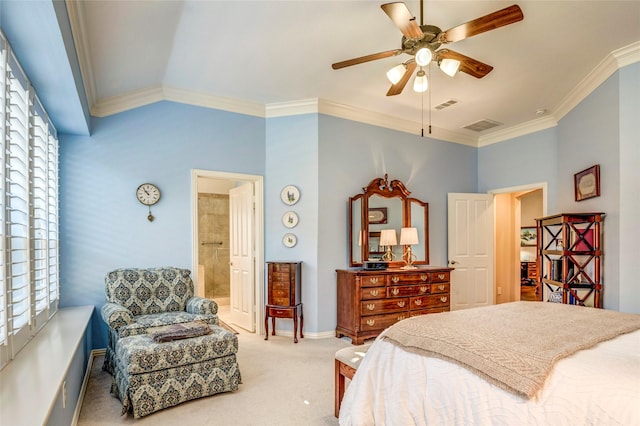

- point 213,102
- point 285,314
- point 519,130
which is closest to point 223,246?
point 285,314

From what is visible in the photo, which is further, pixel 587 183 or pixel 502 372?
pixel 587 183

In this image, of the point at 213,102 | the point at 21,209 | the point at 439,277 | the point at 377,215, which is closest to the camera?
the point at 21,209

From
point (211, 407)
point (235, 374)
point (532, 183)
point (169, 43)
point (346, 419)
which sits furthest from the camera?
point (532, 183)

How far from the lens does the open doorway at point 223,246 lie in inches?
181

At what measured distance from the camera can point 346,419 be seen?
1932mm

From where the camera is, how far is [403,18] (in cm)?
220

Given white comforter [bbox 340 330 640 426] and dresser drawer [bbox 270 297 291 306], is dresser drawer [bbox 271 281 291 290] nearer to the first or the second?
dresser drawer [bbox 270 297 291 306]

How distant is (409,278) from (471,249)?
1670mm

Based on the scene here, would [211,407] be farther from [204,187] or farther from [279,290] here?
[204,187]

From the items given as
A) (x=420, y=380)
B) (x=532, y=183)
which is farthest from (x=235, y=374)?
(x=532, y=183)

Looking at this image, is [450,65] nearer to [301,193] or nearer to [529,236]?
[301,193]

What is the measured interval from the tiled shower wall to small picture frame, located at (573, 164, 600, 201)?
242 inches

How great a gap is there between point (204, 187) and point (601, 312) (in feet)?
22.4

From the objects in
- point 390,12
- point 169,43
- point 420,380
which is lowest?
point 420,380
